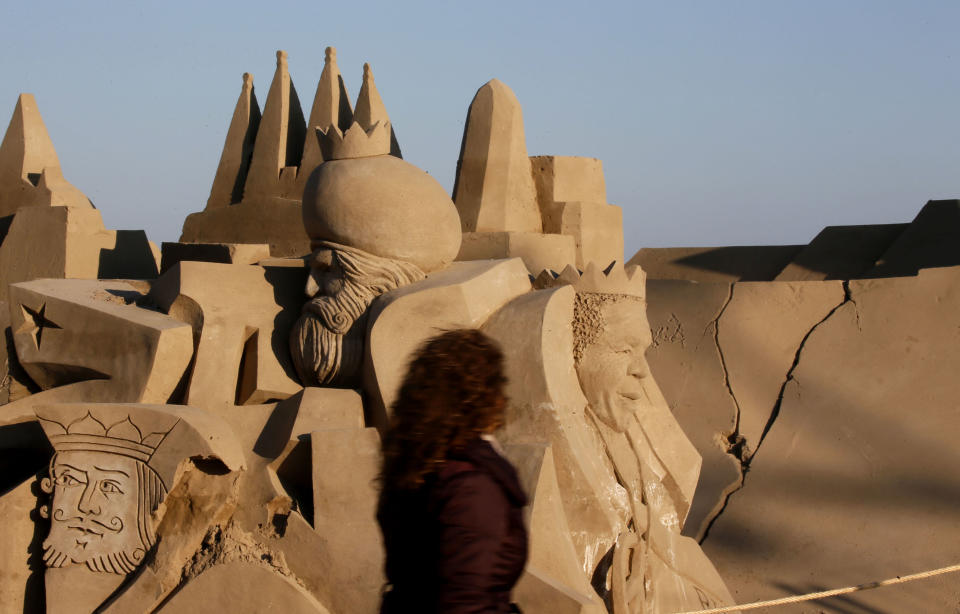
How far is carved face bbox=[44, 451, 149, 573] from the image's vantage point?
3430mm

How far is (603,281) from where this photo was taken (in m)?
4.12

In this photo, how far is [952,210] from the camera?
1005cm

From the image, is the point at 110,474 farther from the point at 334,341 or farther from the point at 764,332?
the point at 764,332

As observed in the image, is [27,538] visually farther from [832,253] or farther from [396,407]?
[832,253]

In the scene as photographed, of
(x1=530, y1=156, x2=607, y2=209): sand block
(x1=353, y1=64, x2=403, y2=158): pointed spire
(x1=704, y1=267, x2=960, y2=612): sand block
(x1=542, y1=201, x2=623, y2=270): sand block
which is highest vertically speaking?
(x1=353, y1=64, x2=403, y2=158): pointed spire

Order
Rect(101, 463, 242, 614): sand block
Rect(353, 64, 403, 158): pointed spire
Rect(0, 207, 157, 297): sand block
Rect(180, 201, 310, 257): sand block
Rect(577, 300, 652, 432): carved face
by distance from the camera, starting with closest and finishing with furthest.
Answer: Rect(101, 463, 242, 614): sand block < Rect(577, 300, 652, 432): carved face < Rect(0, 207, 157, 297): sand block < Rect(180, 201, 310, 257): sand block < Rect(353, 64, 403, 158): pointed spire

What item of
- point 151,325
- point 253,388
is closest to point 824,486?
point 253,388

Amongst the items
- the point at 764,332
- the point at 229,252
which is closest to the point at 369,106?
the point at 229,252

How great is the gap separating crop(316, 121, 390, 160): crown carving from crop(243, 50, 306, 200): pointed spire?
379cm

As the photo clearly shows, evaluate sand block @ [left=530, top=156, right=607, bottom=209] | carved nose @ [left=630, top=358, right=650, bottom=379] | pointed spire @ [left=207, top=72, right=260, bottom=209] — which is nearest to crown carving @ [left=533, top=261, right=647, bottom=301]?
carved nose @ [left=630, top=358, right=650, bottom=379]

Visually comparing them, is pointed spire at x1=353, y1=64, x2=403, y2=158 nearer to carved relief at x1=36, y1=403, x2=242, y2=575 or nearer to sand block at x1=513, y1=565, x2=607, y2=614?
carved relief at x1=36, y1=403, x2=242, y2=575

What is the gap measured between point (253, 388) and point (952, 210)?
8.41 metres

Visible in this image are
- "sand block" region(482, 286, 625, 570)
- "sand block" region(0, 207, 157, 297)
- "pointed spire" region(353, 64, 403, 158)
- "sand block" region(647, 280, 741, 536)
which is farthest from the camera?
"pointed spire" region(353, 64, 403, 158)

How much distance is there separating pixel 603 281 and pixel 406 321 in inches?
35.3
